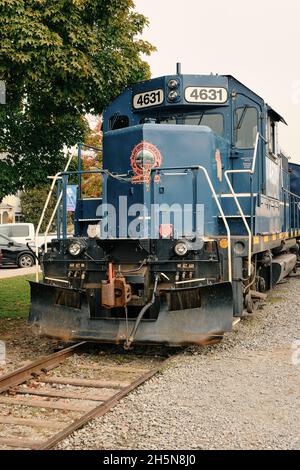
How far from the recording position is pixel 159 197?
749cm

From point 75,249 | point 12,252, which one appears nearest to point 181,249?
point 75,249

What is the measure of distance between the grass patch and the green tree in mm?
2256

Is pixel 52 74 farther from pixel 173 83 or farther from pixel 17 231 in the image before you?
pixel 17 231

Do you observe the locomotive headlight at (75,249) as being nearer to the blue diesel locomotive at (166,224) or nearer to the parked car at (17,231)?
the blue diesel locomotive at (166,224)

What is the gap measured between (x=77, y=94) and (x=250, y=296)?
4.37 m

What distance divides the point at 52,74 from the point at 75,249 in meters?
3.33

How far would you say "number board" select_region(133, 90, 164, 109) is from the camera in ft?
27.0

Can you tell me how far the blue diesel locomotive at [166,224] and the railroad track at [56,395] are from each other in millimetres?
494

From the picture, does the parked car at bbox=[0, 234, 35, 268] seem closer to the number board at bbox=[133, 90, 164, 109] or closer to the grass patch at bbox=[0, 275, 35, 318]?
the grass patch at bbox=[0, 275, 35, 318]

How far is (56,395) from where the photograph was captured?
531 centimetres
